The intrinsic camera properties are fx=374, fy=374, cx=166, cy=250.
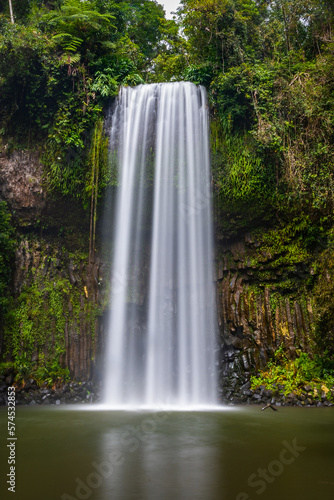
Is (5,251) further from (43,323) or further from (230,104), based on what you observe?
(230,104)

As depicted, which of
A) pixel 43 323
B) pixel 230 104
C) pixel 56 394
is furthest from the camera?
pixel 230 104

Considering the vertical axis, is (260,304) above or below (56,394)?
above

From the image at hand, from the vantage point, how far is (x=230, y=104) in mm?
12562

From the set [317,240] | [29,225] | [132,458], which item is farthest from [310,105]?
[132,458]

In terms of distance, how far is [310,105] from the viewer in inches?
460

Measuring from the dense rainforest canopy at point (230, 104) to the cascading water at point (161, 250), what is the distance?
2.18 ft

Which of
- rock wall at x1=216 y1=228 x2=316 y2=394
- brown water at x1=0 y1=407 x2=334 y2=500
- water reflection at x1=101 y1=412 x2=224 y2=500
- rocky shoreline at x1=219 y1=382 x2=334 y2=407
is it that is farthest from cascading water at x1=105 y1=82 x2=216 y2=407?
water reflection at x1=101 y1=412 x2=224 y2=500

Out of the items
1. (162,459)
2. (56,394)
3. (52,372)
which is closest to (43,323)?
(52,372)

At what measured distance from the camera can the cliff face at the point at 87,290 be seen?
1119cm

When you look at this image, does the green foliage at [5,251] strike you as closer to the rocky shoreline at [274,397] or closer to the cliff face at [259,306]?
the cliff face at [259,306]

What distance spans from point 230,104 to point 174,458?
11142 millimetres

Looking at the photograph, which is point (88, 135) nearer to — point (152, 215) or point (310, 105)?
point (152, 215)

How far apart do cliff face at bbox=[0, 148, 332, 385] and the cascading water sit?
0.65 meters

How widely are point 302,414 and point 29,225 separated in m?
10.2
